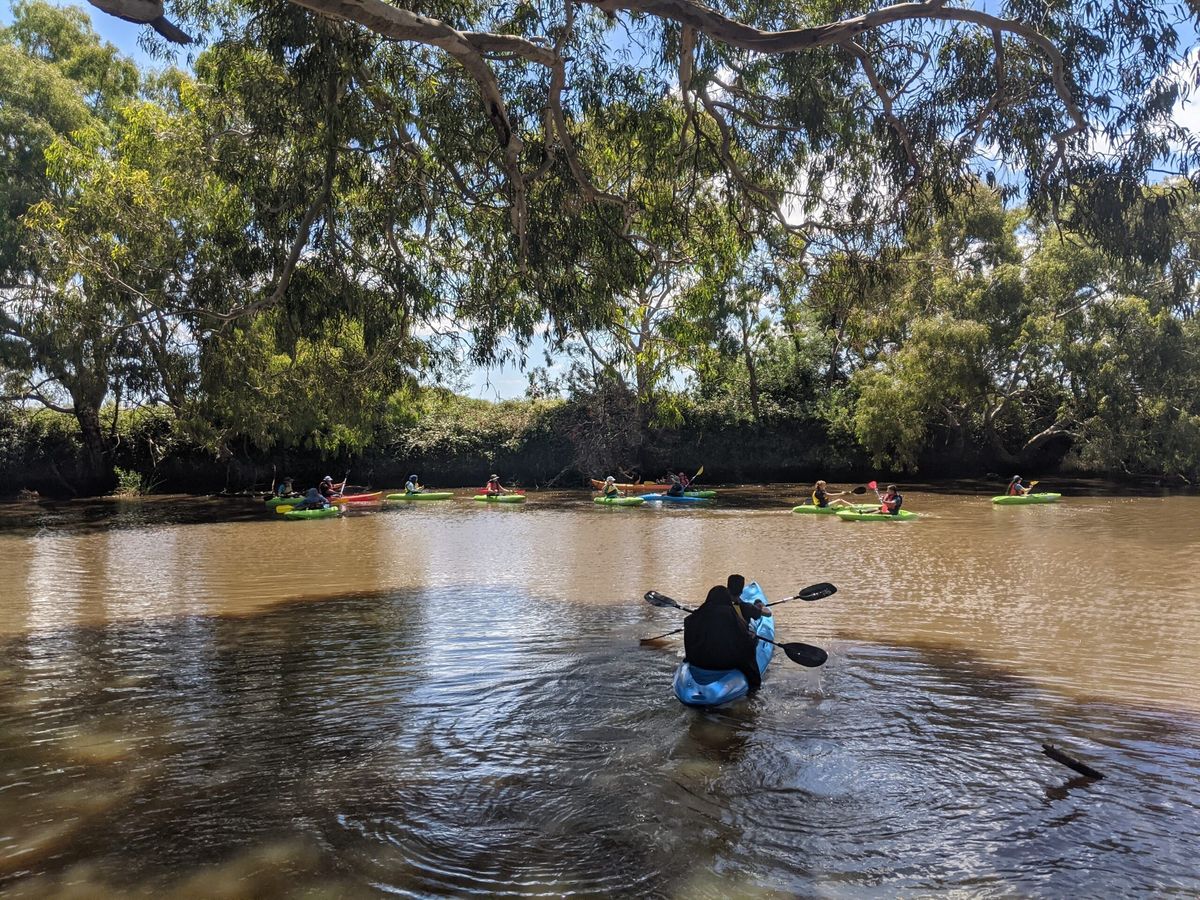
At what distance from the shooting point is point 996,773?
193 inches

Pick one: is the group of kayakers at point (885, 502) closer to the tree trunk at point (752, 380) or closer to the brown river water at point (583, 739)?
the brown river water at point (583, 739)

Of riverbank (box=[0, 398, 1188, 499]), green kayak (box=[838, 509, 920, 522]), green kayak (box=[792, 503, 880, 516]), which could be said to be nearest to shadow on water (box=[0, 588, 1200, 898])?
green kayak (box=[838, 509, 920, 522])

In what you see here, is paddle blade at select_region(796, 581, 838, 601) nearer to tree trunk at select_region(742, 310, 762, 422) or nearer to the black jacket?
the black jacket

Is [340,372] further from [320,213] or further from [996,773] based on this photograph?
[996,773]

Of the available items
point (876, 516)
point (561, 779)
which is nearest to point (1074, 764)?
point (561, 779)

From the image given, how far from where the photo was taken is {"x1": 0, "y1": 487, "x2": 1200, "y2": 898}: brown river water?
396cm

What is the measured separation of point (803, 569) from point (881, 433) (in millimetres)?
15200

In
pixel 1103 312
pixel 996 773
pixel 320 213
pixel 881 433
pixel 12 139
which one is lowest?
pixel 996 773

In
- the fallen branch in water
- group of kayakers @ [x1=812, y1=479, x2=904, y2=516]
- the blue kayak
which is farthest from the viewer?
group of kayakers @ [x1=812, y1=479, x2=904, y2=516]

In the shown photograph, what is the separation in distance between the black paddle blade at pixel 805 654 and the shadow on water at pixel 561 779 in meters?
0.26

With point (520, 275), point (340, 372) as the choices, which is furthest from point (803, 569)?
point (340, 372)

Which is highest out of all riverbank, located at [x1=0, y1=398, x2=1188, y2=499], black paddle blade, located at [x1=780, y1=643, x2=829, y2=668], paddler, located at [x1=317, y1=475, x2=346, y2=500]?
riverbank, located at [x1=0, y1=398, x2=1188, y2=499]

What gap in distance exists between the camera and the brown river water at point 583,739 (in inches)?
156

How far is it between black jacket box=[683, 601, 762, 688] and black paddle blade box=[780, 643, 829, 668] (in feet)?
1.03
